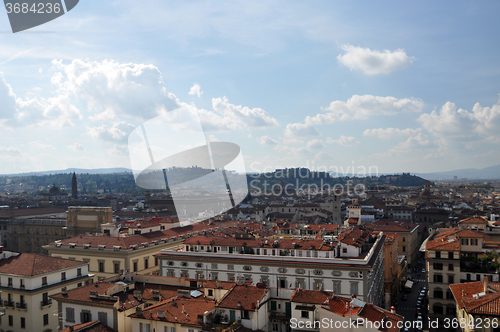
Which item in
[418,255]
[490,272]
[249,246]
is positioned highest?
[249,246]

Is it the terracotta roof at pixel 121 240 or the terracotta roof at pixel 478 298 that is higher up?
the terracotta roof at pixel 121 240

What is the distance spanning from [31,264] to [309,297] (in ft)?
48.2

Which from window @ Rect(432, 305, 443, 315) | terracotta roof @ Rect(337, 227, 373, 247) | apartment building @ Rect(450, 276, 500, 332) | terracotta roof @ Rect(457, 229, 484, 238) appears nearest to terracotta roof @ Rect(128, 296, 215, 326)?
apartment building @ Rect(450, 276, 500, 332)

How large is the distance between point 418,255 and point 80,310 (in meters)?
45.6

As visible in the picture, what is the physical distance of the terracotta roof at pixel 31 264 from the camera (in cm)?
2048

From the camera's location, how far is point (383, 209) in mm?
70000

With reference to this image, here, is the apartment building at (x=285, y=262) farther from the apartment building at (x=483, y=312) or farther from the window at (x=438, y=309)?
the apartment building at (x=483, y=312)

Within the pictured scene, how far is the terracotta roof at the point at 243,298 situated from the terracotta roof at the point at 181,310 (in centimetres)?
60

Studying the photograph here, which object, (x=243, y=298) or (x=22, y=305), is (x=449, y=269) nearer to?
(x=243, y=298)

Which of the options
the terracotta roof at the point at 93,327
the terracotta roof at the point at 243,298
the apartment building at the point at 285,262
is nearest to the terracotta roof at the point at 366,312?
the terracotta roof at the point at 243,298

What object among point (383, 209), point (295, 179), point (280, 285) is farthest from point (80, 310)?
point (295, 179)

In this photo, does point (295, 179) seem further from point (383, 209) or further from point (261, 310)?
point (261, 310)

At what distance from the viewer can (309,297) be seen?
1526cm

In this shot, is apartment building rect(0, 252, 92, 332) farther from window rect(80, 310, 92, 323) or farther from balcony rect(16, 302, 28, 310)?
window rect(80, 310, 92, 323)
